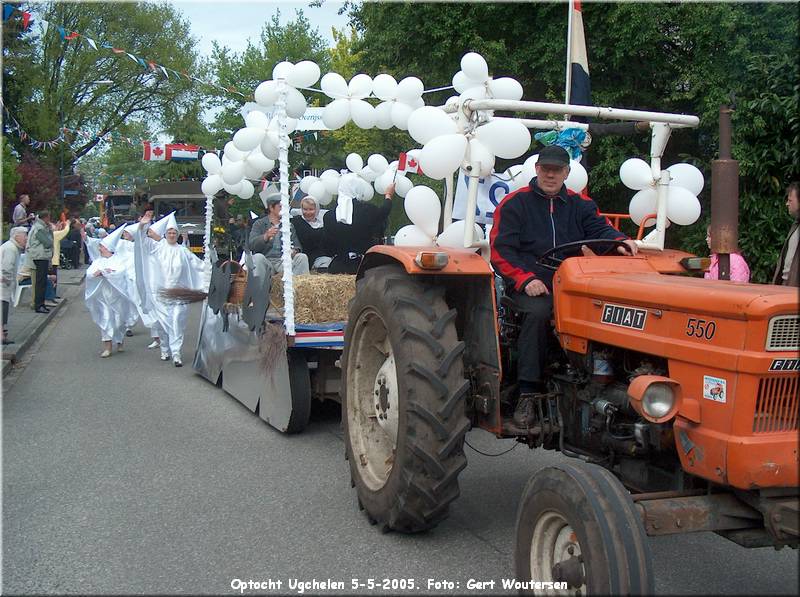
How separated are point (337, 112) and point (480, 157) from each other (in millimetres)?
2902

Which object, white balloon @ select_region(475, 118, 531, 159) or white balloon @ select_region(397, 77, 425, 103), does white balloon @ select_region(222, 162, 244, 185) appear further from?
white balloon @ select_region(475, 118, 531, 159)

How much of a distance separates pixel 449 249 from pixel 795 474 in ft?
7.32

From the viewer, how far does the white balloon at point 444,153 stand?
4.57 m

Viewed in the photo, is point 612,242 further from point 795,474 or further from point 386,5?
point 386,5

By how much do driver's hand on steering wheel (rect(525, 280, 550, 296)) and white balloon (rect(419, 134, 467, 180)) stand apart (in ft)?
3.31

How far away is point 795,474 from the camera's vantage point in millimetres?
2852

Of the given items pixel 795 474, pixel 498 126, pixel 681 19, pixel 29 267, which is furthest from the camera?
→ pixel 29 267

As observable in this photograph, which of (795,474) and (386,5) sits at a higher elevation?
(386,5)

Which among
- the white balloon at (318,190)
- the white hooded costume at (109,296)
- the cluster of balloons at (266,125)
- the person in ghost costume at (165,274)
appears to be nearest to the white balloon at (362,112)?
the cluster of balloons at (266,125)

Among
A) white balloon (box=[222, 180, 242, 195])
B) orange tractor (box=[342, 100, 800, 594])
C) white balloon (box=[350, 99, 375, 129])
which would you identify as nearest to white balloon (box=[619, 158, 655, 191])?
orange tractor (box=[342, 100, 800, 594])

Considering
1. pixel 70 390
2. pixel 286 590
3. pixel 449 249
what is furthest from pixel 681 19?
pixel 286 590

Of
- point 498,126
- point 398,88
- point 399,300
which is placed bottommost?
point 399,300

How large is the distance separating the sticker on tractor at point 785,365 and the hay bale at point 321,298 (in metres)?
4.38

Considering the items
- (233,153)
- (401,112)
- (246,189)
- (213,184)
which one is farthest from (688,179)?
(213,184)
